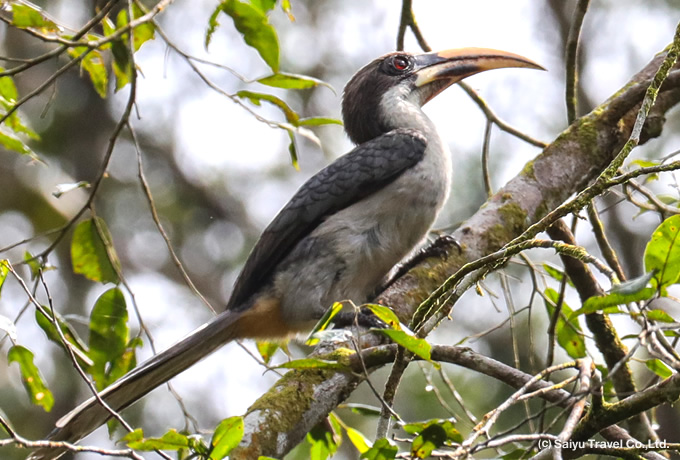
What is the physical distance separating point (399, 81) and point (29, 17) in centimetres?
236

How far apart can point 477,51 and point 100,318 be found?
106 inches

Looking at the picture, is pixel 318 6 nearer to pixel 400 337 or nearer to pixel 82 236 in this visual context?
pixel 82 236

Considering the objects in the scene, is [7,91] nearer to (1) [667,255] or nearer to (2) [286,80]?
(2) [286,80]

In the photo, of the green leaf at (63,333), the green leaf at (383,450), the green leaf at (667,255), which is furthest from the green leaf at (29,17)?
the green leaf at (667,255)

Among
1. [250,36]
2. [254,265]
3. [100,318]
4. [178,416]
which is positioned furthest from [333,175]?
[178,416]

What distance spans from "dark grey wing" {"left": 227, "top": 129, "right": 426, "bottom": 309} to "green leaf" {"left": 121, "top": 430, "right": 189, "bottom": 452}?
1.97 m

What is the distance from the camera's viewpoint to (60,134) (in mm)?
8805

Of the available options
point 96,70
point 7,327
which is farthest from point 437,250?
point 7,327

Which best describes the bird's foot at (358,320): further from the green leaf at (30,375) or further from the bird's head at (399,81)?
the bird's head at (399,81)

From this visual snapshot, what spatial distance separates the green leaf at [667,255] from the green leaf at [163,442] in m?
1.30

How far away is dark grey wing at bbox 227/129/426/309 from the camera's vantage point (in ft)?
13.1

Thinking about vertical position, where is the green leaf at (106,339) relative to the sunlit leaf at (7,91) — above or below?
below

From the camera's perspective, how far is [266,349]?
403 cm

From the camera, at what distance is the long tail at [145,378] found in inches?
115
